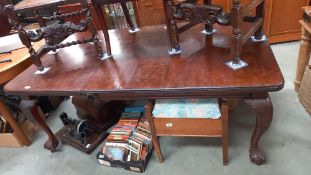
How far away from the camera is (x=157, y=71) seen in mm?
1286

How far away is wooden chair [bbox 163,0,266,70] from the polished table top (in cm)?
6

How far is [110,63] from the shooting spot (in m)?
1.46

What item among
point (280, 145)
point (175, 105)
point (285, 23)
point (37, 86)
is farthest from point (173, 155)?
point (285, 23)

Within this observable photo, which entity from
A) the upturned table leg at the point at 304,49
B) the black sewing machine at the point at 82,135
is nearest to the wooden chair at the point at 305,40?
the upturned table leg at the point at 304,49

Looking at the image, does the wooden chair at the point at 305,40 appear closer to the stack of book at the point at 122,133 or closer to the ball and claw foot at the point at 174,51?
the ball and claw foot at the point at 174,51

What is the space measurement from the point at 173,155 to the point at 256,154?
0.48m

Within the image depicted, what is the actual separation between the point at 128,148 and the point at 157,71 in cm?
51

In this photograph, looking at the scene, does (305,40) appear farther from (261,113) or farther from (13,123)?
(13,123)

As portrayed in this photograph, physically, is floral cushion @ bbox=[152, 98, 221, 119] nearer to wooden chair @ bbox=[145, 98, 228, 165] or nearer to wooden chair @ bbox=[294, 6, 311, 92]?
wooden chair @ bbox=[145, 98, 228, 165]

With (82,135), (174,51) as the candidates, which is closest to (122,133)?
(82,135)

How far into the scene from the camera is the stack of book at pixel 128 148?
1.46 metres

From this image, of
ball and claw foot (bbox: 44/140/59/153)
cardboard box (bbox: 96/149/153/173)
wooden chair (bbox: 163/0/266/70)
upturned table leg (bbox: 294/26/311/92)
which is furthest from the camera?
ball and claw foot (bbox: 44/140/59/153)

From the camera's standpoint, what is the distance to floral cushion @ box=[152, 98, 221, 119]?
47.8 inches

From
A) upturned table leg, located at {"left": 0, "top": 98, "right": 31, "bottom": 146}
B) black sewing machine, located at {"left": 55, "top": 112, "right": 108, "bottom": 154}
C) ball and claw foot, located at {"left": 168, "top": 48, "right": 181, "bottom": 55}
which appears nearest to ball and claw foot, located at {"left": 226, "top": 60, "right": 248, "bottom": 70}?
ball and claw foot, located at {"left": 168, "top": 48, "right": 181, "bottom": 55}
